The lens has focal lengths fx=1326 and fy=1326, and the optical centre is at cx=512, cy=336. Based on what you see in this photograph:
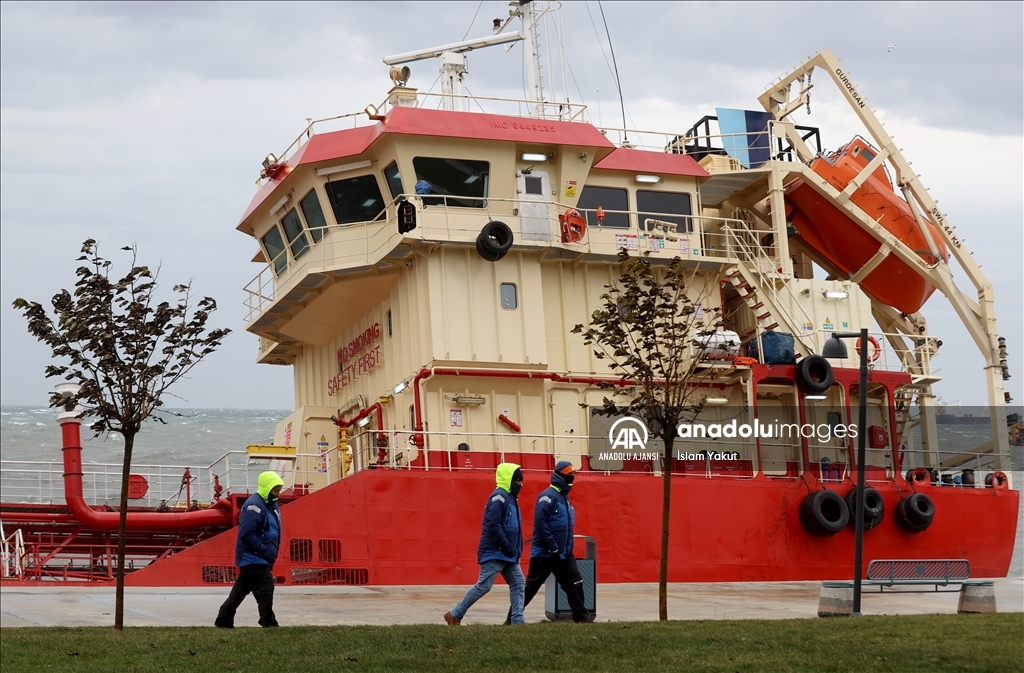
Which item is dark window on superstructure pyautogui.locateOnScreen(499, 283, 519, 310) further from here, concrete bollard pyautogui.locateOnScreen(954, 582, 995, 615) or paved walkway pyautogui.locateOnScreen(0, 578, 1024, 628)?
concrete bollard pyautogui.locateOnScreen(954, 582, 995, 615)

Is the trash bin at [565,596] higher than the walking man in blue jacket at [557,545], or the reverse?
the walking man in blue jacket at [557,545]

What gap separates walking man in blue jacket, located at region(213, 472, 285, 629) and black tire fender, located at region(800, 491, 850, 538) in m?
13.8

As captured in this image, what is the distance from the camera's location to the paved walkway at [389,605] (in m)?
15.5

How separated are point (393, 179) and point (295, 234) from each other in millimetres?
3379

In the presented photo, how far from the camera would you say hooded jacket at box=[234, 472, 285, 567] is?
1391 cm

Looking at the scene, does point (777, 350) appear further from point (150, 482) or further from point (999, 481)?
point (150, 482)

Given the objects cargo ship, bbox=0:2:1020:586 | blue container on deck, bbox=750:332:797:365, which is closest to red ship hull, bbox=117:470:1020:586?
cargo ship, bbox=0:2:1020:586

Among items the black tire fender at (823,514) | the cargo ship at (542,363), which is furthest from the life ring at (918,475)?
the black tire fender at (823,514)

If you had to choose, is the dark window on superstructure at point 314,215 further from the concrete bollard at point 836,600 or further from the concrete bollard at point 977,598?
the concrete bollard at point 977,598

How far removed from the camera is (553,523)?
1441 cm

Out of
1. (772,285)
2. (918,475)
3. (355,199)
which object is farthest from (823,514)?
(355,199)

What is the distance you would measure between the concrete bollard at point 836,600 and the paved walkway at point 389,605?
39cm

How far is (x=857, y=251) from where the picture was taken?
3055 centimetres

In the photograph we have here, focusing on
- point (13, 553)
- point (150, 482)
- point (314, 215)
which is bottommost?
point (13, 553)
